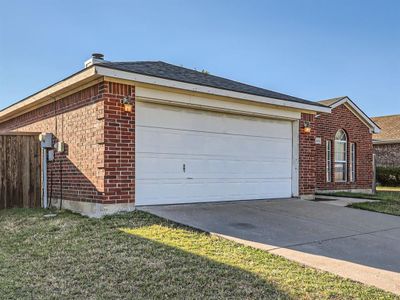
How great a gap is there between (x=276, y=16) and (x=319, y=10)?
4.55 ft

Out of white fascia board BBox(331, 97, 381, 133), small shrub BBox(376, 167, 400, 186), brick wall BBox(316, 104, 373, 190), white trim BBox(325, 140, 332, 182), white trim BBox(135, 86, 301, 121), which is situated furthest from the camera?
small shrub BBox(376, 167, 400, 186)

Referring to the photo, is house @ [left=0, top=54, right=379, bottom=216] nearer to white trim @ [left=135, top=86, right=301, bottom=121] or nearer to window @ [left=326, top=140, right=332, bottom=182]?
white trim @ [left=135, top=86, right=301, bottom=121]

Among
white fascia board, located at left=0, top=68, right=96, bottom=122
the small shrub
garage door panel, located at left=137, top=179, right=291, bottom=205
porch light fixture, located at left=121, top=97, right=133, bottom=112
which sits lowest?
the small shrub

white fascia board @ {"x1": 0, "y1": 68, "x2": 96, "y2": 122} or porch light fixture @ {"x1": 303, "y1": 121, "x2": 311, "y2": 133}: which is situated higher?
white fascia board @ {"x1": 0, "y1": 68, "x2": 96, "y2": 122}

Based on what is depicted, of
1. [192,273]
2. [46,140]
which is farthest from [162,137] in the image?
[192,273]

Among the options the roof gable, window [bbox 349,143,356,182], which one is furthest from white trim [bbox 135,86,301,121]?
window [bbox 349,143,356,182]

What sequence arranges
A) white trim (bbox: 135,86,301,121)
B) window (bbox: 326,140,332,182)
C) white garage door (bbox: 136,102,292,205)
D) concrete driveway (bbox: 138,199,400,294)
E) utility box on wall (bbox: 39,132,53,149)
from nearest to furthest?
concrete driveway (bbox: 138,199,400,294) → white trim (bbox: 135,86,301,121) → white garage door (bbox: 136,102,292,205) → utility box on wall (bbox: 39,132,53,149) → window (bbox: 326,140,332,182)

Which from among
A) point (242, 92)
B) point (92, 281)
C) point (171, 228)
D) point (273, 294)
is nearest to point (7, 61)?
point (242, 92)

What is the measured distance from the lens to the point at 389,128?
88.3ft

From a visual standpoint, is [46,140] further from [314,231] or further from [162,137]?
[314,231]

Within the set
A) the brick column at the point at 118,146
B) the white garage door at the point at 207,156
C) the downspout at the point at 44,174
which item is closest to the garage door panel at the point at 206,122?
the white garage door at the point at 207,156

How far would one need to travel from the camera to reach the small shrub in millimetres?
23859

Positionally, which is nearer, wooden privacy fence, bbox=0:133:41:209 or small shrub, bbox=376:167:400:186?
wooden privacy fence, bbox=0:133:41:209

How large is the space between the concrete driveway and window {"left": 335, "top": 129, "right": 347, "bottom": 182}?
6.52m
